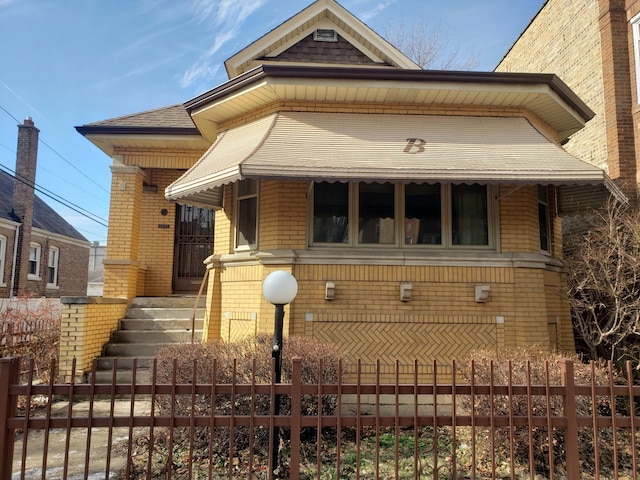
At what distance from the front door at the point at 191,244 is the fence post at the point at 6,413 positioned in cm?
742

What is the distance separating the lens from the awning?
6.33 metres

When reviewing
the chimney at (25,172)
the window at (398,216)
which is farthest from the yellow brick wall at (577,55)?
the chimney at (25,172)

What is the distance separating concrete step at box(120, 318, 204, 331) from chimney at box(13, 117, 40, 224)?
16742 millimetres

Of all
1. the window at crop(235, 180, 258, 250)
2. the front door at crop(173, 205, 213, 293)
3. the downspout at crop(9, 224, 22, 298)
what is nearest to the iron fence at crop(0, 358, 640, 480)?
the window at crop(235, 180, 258, 250)

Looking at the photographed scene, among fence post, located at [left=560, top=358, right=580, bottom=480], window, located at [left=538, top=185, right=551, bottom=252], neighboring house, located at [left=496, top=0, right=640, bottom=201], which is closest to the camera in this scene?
fence post, located at [left=560, top=358, right=580, bottom=480]

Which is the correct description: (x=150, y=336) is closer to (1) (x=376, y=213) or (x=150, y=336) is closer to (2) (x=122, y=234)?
(2) (x=122, y=234)

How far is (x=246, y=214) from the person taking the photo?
810 centimetres

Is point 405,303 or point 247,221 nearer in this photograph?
point 405,303

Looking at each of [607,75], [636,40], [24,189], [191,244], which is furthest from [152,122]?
[24,189]

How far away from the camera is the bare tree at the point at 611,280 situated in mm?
6996

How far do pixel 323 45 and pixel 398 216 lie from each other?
4.70 metres

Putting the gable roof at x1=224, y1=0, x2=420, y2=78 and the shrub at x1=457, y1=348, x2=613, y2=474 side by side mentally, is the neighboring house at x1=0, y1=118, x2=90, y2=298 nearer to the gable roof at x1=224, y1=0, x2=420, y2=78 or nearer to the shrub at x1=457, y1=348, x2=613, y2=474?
the gable roof at x1=224, y1=0, x2=420, y2=78

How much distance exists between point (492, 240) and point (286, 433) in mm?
4501

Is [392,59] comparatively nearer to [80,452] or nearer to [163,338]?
[163,338]
